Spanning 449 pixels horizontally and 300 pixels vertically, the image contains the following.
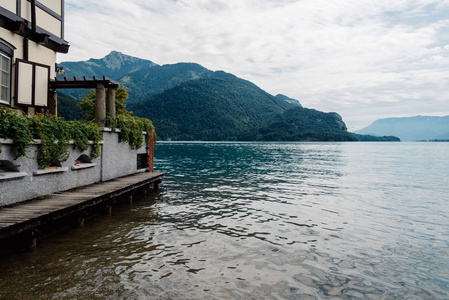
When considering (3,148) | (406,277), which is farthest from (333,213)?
(3,148)

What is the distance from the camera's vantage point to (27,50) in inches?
603

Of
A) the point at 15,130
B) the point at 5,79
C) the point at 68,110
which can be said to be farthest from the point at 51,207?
the point at 68,110

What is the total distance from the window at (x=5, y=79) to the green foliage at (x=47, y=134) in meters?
3.30

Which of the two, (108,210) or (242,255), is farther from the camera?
(108,210)

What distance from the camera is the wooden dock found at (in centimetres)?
810

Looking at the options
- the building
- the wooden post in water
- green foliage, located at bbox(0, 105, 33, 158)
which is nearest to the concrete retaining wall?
the building

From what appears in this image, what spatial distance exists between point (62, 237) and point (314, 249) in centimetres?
860

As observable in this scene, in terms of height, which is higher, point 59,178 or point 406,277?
point 59,178

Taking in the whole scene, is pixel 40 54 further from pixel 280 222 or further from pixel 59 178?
pixel 280 222

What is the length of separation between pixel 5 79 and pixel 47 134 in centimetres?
500

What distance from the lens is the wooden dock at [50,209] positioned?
8.10 m

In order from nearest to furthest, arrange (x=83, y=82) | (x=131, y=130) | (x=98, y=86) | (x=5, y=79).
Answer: (x=5, y=79)
(x=98, y=86)
(x=83, y=82)
(x=131, y=130)

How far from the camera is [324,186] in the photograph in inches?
1013

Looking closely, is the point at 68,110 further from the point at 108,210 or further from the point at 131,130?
the point at 108,210
